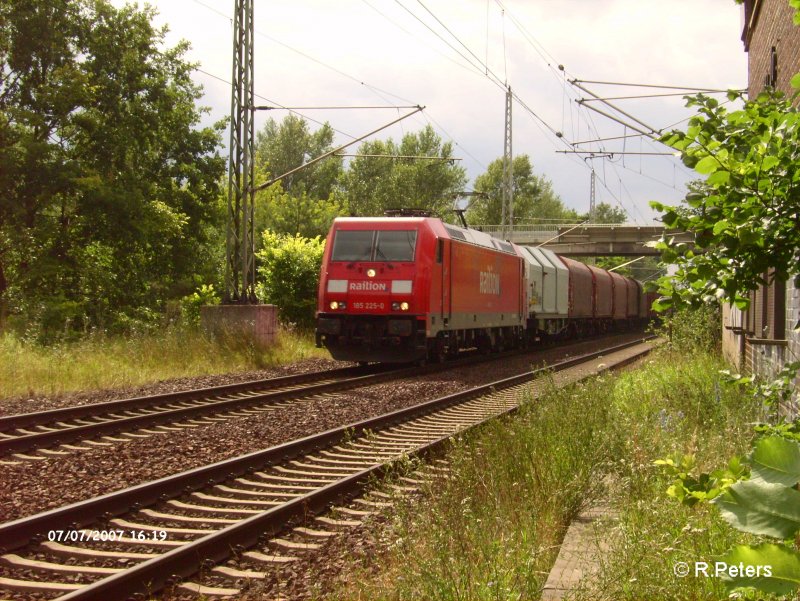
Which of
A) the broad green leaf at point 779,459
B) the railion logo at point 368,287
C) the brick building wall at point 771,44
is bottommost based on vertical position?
the broad green leaf at point 779,459

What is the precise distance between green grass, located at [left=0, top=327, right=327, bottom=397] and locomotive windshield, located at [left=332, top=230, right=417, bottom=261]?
9.16 feet

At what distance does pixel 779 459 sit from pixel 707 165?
1.56m

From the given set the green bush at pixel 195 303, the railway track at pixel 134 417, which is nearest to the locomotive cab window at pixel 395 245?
the railway track at pixel 134 417

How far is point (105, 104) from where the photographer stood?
27.6m

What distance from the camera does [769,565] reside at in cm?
138

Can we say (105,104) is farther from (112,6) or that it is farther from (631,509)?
(631,509)

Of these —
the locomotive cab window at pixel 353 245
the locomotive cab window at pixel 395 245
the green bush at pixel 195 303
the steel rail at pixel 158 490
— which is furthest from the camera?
the green bush at pixel 195 303

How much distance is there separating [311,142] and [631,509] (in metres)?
74.5

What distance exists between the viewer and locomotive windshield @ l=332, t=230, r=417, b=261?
16.9 m

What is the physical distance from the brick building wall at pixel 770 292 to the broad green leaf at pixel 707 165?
11.9 ft

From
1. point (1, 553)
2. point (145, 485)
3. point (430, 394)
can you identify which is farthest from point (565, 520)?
point (430, 394)

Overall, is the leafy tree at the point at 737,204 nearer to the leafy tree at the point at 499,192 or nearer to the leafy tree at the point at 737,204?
the leafy tree at the point at 737,204

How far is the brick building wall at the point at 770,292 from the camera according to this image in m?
7.51

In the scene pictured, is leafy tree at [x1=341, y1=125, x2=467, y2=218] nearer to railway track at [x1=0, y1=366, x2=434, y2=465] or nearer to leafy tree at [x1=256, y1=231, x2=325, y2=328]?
leafy tree at [x1=256, y1=231, x2=325, y2=328]
